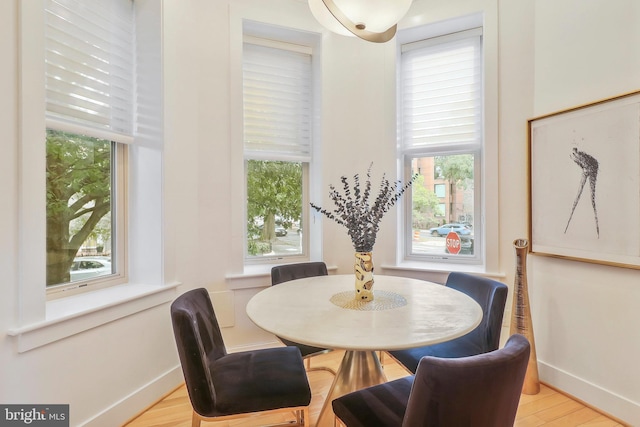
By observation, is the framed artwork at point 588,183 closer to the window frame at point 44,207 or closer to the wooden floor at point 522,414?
the wooden floor at point 522,414

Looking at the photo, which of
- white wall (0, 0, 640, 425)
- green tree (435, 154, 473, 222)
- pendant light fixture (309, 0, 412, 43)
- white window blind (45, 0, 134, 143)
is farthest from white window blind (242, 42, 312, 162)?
pendant light fixture (309, 0, 412, 43)

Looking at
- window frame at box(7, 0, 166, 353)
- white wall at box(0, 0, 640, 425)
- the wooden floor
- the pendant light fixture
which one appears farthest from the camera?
the wooden floor

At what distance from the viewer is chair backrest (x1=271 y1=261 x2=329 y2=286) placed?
2.29 m

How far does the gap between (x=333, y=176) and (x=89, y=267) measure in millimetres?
1880

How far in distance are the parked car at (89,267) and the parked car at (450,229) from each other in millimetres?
2596

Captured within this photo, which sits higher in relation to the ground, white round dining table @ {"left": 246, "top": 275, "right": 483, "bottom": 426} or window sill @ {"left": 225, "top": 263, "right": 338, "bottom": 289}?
white round dining table @ {"left": 246, "top": 275, "right": 483, "bottom": 426}

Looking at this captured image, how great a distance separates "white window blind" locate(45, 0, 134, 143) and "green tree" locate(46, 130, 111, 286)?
0.36ft

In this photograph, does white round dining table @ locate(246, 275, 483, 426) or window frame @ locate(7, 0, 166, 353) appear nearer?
white round dining table @ locate(246, 275, 483, 426)

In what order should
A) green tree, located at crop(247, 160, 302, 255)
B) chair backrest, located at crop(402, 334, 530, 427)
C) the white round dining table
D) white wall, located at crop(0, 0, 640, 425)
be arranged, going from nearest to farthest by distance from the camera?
chair backrest, located at crop(402, 334, 530, 427), the white round dining table, white wall, located at crop(0, 0, 640, 425), green tree, located at crop(247, 160, 302, 255)

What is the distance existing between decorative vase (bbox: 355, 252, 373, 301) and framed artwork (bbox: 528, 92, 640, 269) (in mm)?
1437

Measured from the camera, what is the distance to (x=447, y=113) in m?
2.89

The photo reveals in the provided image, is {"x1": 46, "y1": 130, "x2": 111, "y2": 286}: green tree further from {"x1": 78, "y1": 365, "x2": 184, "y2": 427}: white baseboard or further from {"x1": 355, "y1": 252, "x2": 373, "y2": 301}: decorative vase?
{"x1": 355, "y1": 252, "x2": 373, "y2": 301}: decorative vase

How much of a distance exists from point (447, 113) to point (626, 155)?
4.43ft

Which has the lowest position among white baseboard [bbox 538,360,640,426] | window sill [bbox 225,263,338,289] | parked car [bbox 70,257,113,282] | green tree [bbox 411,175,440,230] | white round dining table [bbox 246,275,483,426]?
white baseboard [bbox 538,360,640,426]
